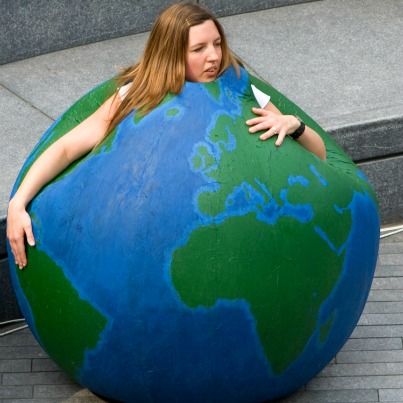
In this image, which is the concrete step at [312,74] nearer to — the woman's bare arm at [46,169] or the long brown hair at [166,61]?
the woman's bare arm at [46,169]

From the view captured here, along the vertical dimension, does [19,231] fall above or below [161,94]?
below

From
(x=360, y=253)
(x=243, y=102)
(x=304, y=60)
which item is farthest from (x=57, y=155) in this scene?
(x=304, y=60)

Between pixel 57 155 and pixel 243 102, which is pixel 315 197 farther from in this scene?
pixel 57 155

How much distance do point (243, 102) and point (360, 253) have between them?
773mm

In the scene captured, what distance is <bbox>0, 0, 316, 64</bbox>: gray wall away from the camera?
8.46m

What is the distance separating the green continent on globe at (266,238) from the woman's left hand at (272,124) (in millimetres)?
30

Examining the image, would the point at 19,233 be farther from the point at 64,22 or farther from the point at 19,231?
the point at 64,22

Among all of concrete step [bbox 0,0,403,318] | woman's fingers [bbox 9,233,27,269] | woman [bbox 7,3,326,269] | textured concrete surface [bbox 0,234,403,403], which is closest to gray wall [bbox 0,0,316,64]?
concrete step [bbox 0,0,403,318]

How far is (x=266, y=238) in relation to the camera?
5.03m

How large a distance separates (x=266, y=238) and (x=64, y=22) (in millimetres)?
4000

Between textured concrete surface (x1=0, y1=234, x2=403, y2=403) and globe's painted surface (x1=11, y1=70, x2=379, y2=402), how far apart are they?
1.76 feet

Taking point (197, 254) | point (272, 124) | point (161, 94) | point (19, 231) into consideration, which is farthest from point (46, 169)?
point (272, 124)

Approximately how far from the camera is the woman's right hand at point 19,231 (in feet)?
17.3

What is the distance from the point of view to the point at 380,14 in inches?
360
